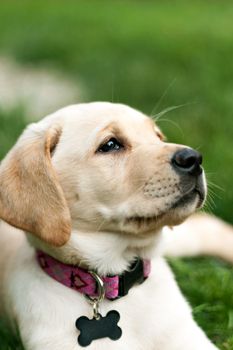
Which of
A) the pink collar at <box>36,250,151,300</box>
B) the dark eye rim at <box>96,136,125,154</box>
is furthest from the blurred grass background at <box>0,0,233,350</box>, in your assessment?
the dark eye rim at <box>96,136,125,154</box>

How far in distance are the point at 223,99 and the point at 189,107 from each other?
1.13 feet

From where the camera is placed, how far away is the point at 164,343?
328 cm

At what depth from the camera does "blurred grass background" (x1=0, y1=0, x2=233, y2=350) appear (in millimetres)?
4273

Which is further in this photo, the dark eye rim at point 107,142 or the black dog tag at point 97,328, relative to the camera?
the dark eye rim at point 107,142

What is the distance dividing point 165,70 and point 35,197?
188 inches

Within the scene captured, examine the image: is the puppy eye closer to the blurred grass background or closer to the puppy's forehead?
the puppy's forehead

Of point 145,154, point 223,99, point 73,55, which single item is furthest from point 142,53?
point 145,154

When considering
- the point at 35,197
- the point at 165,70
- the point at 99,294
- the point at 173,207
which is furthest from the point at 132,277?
the point at 165,70

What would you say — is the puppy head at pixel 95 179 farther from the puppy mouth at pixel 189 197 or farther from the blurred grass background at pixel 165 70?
the blurred grass background at pixel 165 70

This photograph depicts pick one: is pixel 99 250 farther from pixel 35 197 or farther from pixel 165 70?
pixel 165 70

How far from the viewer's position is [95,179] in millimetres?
3217

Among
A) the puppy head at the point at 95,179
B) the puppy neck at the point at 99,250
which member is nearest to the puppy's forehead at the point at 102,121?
the puppy head at the point at 95,179

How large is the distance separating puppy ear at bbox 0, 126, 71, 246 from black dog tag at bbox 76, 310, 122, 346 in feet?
1.27

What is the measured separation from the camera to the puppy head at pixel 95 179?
3.08 meters
